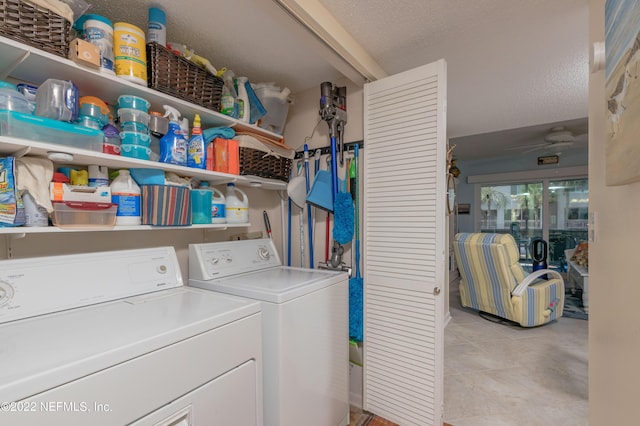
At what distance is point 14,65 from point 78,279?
83cm

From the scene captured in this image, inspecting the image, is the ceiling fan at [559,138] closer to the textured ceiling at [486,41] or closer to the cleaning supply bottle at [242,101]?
the textured ceiling at [486,41]

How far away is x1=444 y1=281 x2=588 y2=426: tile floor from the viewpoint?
1928mm

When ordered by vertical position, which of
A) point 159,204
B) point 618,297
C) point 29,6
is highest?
point 29,6

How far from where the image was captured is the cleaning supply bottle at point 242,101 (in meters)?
1.76

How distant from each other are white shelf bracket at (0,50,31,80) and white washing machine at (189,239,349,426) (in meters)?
1.00

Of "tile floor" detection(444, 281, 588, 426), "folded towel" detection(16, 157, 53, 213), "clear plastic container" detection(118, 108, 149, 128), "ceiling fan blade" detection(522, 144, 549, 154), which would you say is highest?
"ceiling fan blade" detection(522, 144, 549, 154)

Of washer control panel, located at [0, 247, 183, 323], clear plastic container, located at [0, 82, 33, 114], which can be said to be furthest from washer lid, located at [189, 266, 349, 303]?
clear plastic container, located at [0, 82, 33, 114]

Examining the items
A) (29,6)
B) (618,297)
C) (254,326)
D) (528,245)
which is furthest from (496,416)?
(528,245)

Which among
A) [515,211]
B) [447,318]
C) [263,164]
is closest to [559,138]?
[515,211]

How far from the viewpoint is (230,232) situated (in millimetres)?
2035

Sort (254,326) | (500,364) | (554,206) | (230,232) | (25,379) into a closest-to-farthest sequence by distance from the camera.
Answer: (25,379), (254,326), (230,232), (500,364), (554,206)

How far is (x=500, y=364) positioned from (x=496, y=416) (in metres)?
0.78

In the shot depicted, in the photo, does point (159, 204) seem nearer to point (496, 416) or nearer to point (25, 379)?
point (25, 379)

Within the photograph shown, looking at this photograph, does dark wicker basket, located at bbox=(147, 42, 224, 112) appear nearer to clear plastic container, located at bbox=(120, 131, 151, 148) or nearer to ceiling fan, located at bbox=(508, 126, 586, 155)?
clear plastic container, located at bbox=(120, 131, 151, 148)
